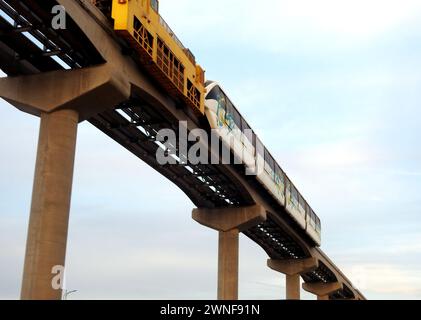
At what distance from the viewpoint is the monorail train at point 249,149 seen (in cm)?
3391

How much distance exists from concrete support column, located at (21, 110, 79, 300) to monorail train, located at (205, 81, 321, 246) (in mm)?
11358

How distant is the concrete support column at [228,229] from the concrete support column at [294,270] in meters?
23.2

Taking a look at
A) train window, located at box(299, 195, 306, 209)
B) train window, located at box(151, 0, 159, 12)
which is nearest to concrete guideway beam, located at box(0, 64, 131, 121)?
train window, located at box(151, 0, 159, 12)

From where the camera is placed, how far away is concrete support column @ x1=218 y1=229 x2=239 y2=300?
44469mm

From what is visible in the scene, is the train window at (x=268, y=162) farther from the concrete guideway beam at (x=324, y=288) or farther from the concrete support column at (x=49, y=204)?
the concrete guideway beam at (x=324, y=288)

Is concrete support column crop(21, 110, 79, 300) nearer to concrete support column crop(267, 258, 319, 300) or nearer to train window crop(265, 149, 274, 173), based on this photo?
train window crop(265, 149, 274, 173)

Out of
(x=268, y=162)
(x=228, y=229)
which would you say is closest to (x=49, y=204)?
(x=268, y=162)

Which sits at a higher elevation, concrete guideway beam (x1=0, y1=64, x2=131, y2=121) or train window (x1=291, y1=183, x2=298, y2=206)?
train window (x1=291, y1=183, x2=298, y2=206)

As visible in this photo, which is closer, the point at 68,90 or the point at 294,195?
the point at 68,90

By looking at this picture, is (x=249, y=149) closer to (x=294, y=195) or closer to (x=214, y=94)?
(x=214, y=94)

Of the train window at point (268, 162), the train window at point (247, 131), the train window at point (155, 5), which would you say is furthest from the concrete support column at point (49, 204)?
the train window at point (268, 162)

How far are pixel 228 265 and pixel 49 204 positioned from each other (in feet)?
81.5

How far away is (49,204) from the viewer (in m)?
22.1

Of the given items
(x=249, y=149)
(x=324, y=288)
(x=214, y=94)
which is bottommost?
(x=324, y=288)
